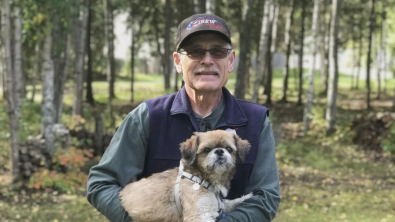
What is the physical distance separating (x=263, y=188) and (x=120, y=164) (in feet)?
3.31

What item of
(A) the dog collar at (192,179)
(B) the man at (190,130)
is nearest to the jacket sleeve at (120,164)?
(B) the man at (190,130)

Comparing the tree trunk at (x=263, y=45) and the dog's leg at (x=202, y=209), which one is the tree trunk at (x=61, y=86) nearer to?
the tree trunk at (x=263, y=45)

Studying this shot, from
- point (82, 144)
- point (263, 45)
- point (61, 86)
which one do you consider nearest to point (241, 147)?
point (82, 144)

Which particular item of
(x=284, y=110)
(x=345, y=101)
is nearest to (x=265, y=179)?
(x=284, y=110)

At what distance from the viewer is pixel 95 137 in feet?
55.0

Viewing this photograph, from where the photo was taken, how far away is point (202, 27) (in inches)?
131

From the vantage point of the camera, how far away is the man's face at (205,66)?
3389 mm

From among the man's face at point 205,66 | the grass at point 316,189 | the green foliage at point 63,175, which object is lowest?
the grass at point 316,189

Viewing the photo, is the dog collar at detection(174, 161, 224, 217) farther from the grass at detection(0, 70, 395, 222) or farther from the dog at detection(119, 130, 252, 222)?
the grass at detection(0, 70, 395, 222)

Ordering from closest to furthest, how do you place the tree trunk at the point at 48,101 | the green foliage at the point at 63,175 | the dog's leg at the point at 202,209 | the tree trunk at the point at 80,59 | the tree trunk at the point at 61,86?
the dog's leg at the point at 202,209 → the green foliage at the point at 63,175 → the tree trunk at the point at 48,101 → the tree trunk at the point at 61,86 → the tree trunk at the point at 80,59

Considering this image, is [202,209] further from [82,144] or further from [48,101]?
[82,144]

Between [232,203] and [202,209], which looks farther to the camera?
[232,203]

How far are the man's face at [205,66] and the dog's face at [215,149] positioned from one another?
353mm

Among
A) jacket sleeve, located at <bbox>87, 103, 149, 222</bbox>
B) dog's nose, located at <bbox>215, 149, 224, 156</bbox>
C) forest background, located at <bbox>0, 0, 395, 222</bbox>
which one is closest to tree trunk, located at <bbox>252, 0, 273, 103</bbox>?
forest background, located at <bbox>0, 0, 395, 222</bbox>
